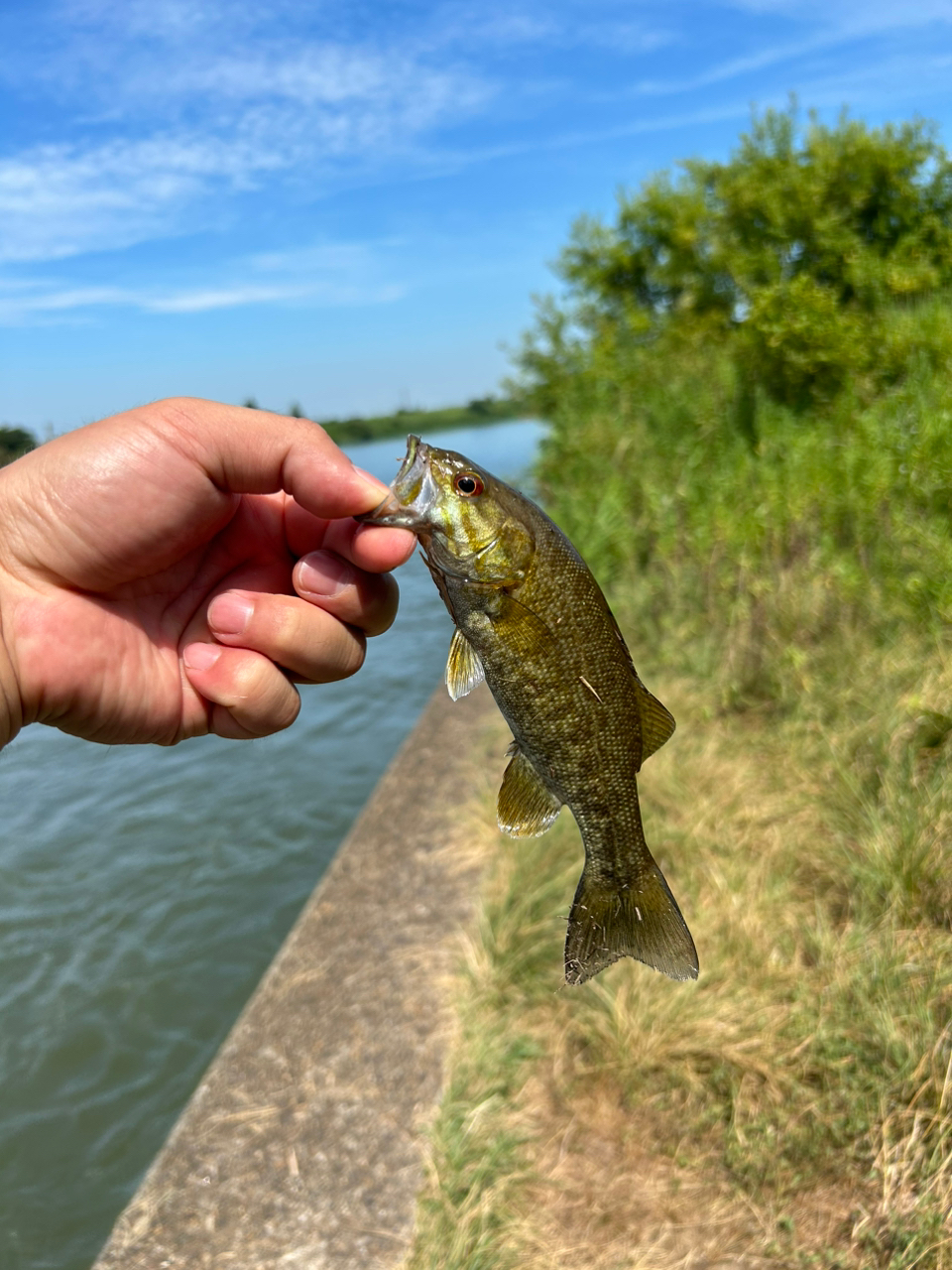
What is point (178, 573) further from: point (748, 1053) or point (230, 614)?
point (748, 1053)

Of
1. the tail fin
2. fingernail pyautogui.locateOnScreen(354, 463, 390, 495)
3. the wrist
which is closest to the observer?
the tail fin

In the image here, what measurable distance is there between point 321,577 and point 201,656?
51 cm

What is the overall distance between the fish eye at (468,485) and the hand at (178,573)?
345 millimetres

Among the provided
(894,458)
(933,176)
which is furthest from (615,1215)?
(933,176)

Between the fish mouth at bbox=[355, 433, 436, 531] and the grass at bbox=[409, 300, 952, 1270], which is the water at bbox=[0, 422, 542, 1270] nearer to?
the fish mouth at bbox=[355, 433, 436, 531]

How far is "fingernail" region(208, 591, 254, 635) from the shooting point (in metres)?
2.50

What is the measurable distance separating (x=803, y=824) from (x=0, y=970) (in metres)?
7.17

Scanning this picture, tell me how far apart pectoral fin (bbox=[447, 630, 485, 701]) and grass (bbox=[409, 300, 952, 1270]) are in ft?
9.14

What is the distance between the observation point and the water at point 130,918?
18.8 ft

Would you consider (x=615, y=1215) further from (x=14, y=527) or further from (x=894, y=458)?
(x=894, y=458)

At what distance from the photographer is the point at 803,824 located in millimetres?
5035

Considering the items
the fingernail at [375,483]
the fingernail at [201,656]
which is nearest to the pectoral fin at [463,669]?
the fingernail at [375,483]

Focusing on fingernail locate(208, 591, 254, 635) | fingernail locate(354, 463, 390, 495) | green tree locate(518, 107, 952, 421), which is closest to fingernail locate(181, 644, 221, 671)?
fingernail locate(208, 591, 254, 635)

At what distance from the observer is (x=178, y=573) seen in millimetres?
2785
